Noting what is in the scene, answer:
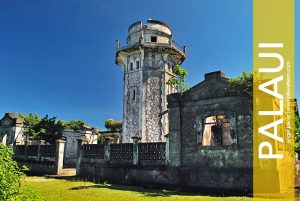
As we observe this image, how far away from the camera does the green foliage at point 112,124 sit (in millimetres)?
32781

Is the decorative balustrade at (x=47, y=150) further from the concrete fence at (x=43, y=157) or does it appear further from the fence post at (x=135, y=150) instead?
the fence post at (x=135, y=150)

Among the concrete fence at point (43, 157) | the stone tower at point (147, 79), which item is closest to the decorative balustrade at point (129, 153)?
the concrete fence at point (43, 157)

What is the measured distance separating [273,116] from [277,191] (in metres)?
3.17

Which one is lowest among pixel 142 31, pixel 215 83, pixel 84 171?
pixel 84 171

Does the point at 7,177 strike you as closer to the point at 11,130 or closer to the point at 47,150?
the point at 47,150

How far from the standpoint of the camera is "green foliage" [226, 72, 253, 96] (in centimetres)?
1211

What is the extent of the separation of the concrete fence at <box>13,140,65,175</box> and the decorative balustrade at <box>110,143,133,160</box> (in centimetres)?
485

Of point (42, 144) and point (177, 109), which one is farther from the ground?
point (177, 109)

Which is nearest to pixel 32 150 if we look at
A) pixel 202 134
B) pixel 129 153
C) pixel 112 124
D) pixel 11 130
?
pixel 11 130

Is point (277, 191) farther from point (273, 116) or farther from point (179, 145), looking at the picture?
point (179, 145)

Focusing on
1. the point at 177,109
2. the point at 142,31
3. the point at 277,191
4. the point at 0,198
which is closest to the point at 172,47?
the point at 142,31

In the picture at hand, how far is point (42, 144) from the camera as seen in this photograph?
70.0ft

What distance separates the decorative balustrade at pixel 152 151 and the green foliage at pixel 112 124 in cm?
1699

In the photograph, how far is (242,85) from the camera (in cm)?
1233
